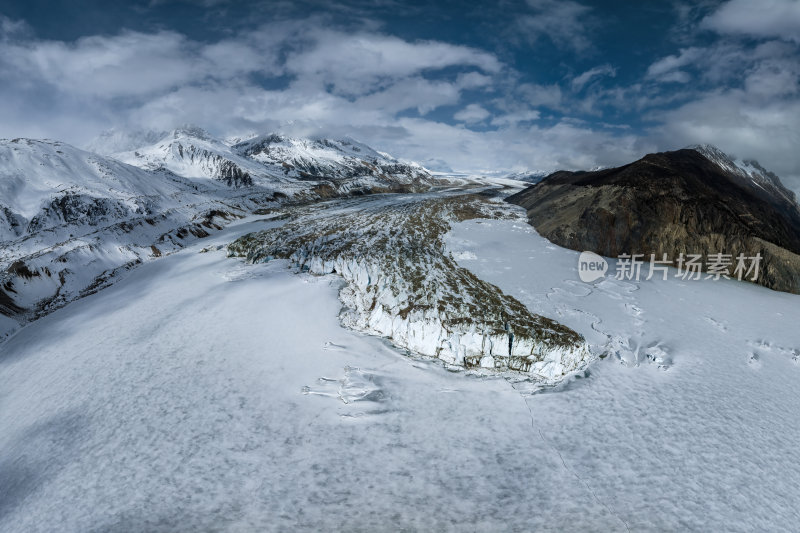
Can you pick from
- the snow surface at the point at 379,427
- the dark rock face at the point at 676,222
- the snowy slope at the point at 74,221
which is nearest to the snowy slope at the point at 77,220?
the snowy slope at the point at 74,221

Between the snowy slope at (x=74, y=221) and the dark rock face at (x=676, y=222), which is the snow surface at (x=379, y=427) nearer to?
the dark rock face at (x=676, y=222)

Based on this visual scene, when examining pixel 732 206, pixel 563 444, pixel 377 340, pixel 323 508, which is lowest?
pixel 323 508

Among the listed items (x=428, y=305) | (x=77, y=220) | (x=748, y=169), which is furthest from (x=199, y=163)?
(x=748, y=169)

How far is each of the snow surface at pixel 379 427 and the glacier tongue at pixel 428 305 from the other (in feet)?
4.31

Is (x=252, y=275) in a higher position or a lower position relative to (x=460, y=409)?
higher

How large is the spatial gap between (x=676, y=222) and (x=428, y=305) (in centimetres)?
2663

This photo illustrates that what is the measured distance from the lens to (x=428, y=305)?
2023 centimetres

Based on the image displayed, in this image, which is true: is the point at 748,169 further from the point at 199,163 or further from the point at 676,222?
the point at 199,163

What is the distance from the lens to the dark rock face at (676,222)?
2769cm

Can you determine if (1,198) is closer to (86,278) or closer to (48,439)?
(86,278)

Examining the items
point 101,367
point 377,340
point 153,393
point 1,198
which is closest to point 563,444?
point 377,340

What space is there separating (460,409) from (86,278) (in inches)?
1563

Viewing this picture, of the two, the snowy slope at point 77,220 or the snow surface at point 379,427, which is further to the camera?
the snowy slope at point 77,220

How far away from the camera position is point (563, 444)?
12.2m
